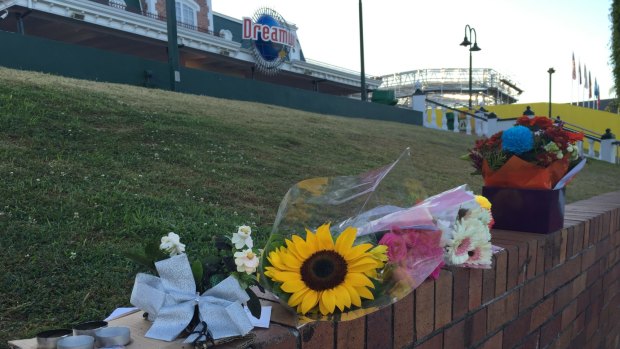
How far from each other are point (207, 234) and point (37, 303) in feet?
3.21

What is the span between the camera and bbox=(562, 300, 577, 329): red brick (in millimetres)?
2203

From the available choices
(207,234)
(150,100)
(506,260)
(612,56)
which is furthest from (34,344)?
(612,56)

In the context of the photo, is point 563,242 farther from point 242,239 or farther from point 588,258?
point 242,239

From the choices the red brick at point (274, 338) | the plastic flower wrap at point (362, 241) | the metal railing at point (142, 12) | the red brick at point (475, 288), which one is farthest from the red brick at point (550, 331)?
the metal railing at point (142, 12)

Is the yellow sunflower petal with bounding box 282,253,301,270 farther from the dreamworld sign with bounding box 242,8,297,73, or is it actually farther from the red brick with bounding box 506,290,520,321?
the dreamworld sign with bounding box 242,8,297,73

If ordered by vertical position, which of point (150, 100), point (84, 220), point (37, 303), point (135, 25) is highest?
point (135, 25)

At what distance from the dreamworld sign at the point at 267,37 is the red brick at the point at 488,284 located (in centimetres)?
2479

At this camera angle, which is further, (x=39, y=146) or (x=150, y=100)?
(x=150, y=100)

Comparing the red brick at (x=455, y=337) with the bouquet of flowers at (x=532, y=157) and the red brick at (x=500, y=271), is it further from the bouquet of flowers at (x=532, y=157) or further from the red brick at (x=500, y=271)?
the bouquet of flowers at (x=532, y=157)

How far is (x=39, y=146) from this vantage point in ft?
13.7

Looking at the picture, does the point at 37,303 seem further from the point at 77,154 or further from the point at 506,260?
the point at 77,154

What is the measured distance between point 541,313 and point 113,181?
290 cm

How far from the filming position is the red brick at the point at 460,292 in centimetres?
146

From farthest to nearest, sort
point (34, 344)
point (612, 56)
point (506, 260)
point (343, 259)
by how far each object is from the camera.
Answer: point (612, 56)
point (506, 260)
point (343, 259)
point (34, 344)
